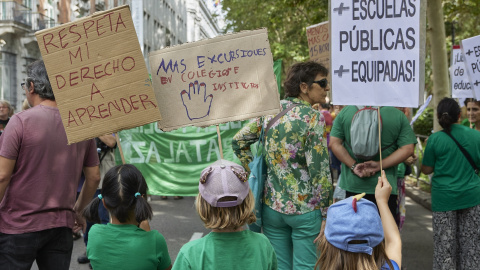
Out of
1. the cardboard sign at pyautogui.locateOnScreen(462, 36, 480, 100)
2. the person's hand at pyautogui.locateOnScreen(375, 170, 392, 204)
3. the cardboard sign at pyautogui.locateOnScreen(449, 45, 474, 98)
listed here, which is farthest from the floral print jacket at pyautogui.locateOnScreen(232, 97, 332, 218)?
the cardboard sign at pyautogui.locateOnScreen(449, 45, 474, 98)

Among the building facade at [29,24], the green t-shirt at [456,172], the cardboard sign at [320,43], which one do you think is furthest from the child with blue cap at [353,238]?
the building facade at [29,24]

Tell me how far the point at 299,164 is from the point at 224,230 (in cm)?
134

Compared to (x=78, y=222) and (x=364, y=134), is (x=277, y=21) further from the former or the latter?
(x=78, y=222)

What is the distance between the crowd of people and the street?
7.71ft

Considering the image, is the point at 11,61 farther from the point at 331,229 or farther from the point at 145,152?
the point at 331,229

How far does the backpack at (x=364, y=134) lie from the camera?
5004 millimetres

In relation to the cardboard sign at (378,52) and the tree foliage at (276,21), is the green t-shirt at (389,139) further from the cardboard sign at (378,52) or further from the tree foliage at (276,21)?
the tree foliage at (276,21)

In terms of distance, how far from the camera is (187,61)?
12.7 ft

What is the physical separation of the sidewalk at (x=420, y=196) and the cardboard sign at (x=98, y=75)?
8272 millimetres

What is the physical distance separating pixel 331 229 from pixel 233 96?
1.62 meters

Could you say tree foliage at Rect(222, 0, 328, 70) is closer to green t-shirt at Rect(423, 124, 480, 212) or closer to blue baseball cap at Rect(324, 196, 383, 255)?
green t-shirt at Rect(423, 124, 480, 212)

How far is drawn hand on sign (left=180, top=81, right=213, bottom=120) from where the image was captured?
3.86m

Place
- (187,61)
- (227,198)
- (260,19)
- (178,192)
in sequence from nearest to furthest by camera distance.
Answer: (227,198) → (187,61) → (178,192) → (260,19)

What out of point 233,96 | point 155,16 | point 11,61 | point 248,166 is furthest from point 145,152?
point 155,16
